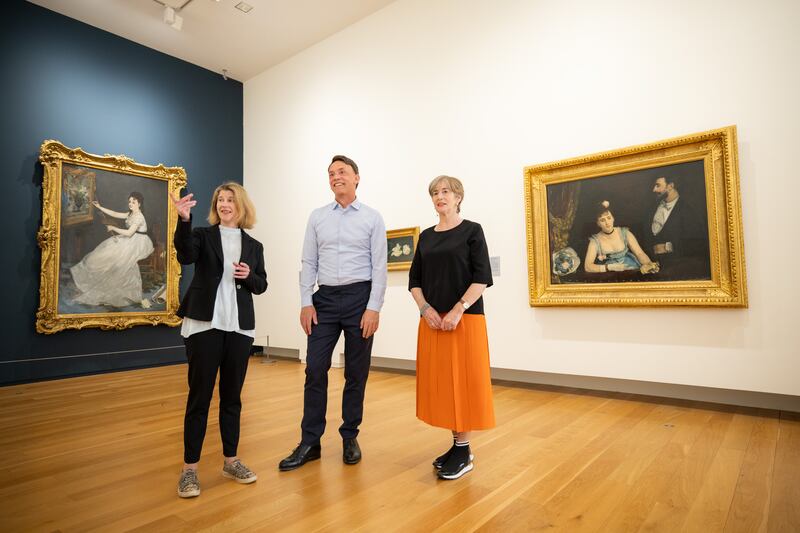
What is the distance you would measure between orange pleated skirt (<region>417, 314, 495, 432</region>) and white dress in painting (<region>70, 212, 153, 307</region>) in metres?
6.57

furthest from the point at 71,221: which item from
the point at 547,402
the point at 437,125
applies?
the point at 547,402

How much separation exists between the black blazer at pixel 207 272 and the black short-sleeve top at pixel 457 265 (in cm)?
104

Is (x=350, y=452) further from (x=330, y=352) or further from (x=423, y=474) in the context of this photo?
(x=330, y=352)

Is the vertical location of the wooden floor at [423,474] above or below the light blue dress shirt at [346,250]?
below

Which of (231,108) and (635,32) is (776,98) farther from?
(231,108)

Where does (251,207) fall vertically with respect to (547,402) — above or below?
above

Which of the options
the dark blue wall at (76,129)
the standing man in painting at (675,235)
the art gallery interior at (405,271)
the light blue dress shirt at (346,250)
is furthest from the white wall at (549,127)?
the light blue dress shirt at (346,250)

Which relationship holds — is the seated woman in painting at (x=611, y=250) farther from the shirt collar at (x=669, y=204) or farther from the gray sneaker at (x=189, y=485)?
the gray sneaker at (x=189, y=485)

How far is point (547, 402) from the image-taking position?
4.58 m

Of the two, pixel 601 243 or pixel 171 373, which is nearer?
pixel 601 243

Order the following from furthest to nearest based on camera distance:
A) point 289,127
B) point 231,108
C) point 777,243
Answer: point 231,108, point 289,127, point 777,243

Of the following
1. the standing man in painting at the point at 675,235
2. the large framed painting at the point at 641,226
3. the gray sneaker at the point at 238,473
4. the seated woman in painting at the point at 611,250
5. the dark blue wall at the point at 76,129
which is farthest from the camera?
the dark blue wall at the point at 76,129

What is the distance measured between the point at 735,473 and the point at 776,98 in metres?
3.29

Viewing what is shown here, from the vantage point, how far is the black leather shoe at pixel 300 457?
2.86m
